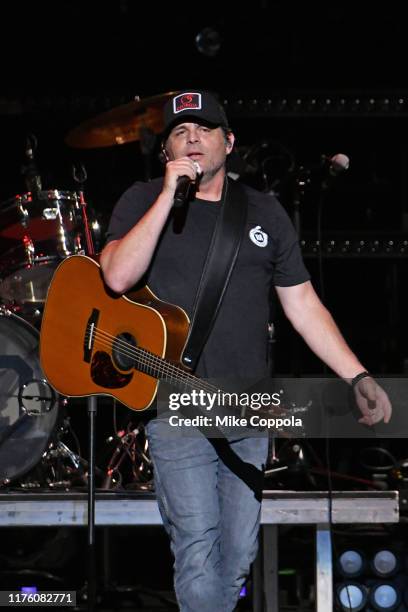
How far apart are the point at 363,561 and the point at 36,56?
3.74 meters

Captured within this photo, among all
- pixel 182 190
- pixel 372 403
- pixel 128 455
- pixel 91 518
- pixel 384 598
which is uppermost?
pixel 182 190

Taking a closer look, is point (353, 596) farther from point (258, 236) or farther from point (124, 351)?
point (258, 236)

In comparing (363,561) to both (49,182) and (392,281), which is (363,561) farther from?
(49,182)

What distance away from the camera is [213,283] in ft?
11.8

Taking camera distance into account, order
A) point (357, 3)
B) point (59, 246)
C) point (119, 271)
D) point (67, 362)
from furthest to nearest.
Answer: point (357, 3)
point (59, 246)
point (67, 362)
point (119, 271)

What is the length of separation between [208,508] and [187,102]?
1422 millimetres

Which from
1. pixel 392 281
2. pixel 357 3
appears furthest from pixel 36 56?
pixel 392 281

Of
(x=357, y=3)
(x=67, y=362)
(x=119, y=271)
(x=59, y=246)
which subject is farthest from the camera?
(x=357, y=3)

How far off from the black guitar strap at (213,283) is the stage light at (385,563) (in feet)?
6.23

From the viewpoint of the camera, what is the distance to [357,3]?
662 centimetres

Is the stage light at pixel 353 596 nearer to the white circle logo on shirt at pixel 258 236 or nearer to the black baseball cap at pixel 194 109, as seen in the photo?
the white circle logo on shirt at pixel 258 236

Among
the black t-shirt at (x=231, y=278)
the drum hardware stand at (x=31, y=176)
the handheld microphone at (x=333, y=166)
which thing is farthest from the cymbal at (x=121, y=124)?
the black t-shirt at (x=231, y=278)

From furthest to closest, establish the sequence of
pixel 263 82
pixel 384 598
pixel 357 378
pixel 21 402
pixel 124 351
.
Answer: pixel 263 82 → pixel 21 402 → pixel 384 598 → pixel 124 351 → pixel 357 378

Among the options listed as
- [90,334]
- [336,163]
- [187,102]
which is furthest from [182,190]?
[336,163]
